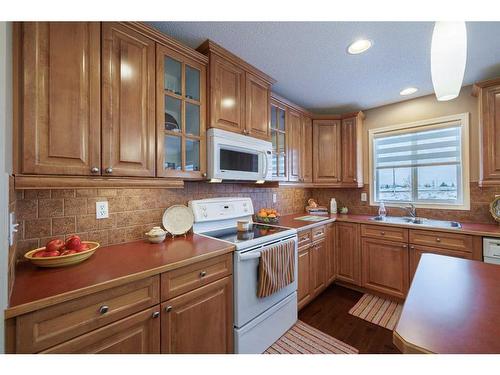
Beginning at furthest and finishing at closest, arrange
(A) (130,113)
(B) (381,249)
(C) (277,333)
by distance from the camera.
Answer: (B) (381,249) < (C) (277,333) < (A) (130,113)

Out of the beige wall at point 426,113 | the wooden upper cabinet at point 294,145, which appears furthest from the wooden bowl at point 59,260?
the beige wall at point 426,113

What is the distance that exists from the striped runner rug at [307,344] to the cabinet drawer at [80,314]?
119cm

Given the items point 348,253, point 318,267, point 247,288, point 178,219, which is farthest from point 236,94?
point 348,253

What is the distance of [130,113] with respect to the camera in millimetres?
Answer: 1321

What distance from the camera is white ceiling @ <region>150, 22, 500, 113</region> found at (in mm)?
1517

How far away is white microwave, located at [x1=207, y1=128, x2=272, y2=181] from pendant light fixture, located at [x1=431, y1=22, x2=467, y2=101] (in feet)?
4.32

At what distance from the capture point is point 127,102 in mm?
1311

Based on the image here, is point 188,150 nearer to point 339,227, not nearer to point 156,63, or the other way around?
point 156,63

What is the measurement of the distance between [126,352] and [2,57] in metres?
1.27

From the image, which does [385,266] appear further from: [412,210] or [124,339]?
[124,339]

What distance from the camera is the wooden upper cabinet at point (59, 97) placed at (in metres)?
0.98

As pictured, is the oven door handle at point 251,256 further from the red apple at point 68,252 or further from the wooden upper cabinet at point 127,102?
the red apple at point 68,252

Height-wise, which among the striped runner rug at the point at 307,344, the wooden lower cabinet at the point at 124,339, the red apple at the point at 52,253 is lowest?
the striped runner rug at the point at 307,344
